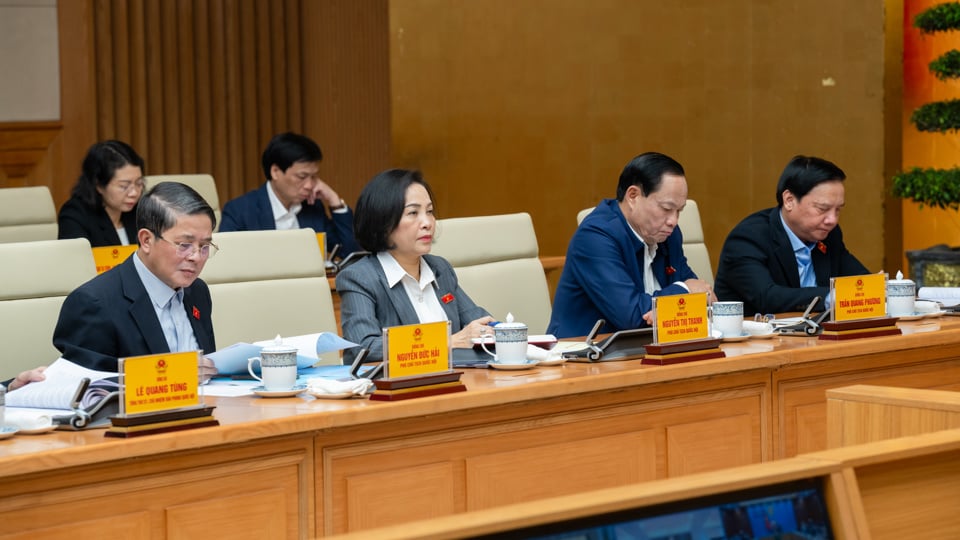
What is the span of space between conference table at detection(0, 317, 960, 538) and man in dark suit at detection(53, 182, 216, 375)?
40 cm

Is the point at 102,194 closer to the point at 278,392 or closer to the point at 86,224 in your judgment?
the point at 86,224

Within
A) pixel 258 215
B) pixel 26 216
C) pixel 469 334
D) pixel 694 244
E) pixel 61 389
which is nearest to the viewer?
pixel 61 389

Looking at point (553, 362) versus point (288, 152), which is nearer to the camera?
point (553, 362)

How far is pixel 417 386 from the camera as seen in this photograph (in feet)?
7.94

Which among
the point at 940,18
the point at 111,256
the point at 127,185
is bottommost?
the point at 111,256

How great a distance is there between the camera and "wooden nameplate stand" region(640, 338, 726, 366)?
9.08 feet

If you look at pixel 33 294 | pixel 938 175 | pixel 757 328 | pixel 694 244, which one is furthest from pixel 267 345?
pixel 938 175

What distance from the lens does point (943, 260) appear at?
5711 mm

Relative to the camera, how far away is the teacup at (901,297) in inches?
134

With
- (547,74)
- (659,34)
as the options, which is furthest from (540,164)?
(659,34)

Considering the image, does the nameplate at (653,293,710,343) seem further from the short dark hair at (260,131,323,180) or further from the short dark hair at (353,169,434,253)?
the short dark hair at (260,131,323,180)

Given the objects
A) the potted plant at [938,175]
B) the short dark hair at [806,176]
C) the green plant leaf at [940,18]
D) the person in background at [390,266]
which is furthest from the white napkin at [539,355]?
the green plant leaf at [940,18]

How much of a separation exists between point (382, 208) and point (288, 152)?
243 centimetres

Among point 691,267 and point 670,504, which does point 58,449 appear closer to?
point 670,504
